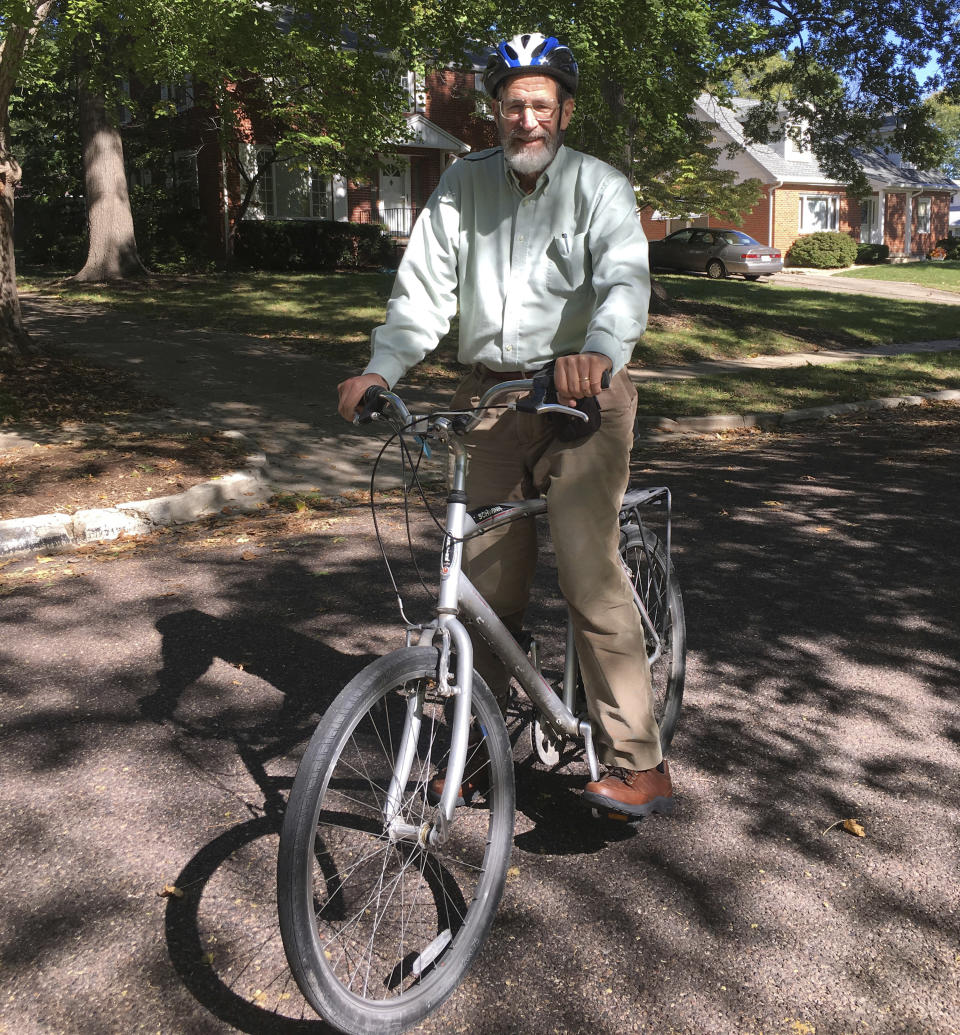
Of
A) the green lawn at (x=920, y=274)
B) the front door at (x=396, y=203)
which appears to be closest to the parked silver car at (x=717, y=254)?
the green lawn at (x=920, y=274)

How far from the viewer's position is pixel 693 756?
3936 millimetres

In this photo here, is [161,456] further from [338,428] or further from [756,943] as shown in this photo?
[756,943]

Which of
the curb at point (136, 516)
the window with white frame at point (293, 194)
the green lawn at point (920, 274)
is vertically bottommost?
the curb at point (136, 516)

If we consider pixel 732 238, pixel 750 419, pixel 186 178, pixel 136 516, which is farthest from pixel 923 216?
pixel 136 516

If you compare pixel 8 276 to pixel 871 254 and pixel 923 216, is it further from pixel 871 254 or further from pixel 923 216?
pixel 923 216

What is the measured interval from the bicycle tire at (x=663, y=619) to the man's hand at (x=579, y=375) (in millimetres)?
1168

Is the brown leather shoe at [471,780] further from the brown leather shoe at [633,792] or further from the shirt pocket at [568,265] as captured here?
the shirt pocket at [568,265]

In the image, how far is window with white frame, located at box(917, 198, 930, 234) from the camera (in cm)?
5047

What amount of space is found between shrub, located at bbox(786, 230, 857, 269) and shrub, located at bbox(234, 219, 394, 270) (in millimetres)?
18857

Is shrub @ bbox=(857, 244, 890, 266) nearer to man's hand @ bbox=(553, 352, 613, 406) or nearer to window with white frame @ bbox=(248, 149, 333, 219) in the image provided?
window with white frame @ bbox=(248, 149, 333, 219)

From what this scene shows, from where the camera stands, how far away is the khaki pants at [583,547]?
2.97 m

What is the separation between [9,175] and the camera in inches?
441

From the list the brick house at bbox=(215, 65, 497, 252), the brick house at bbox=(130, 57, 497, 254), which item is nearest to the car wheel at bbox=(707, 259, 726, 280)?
the brick house at bbox=(215, 65, 497, 252)

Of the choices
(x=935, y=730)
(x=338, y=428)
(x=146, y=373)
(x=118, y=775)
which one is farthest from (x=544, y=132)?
(x=146, y=373)
